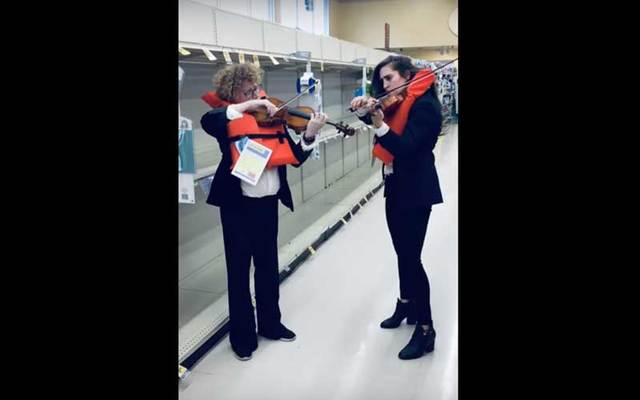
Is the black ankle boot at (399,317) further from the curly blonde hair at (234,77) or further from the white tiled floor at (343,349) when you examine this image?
the curly blonde hair at (234,77)

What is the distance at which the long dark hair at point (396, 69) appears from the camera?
1882mm

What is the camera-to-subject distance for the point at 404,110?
1.92 meters

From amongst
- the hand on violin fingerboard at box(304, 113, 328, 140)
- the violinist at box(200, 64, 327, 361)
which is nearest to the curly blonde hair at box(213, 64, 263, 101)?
the violinist at box(200, 64, 327, 361)

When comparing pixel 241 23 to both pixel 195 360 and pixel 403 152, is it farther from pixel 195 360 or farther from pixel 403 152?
pixel 195 360

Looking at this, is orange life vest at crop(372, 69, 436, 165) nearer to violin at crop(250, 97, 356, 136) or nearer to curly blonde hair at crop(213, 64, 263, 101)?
violin at crop(250, 97, 356, 136)

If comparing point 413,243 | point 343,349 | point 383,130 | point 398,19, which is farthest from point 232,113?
point 343,349

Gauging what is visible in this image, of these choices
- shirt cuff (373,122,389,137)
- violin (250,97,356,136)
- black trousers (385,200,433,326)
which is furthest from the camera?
violin (250,97,356,136)

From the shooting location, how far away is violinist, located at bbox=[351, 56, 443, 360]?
1868 mm

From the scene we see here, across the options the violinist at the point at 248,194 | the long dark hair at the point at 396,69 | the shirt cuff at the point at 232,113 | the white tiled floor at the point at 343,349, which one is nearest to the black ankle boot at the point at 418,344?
the white tiled floor at the point at 343,349

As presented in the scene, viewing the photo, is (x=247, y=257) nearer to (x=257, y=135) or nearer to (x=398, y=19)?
(x=257, y=135)

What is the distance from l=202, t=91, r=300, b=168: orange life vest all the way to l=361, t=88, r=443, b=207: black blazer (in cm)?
38

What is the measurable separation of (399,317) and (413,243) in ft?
1.78
